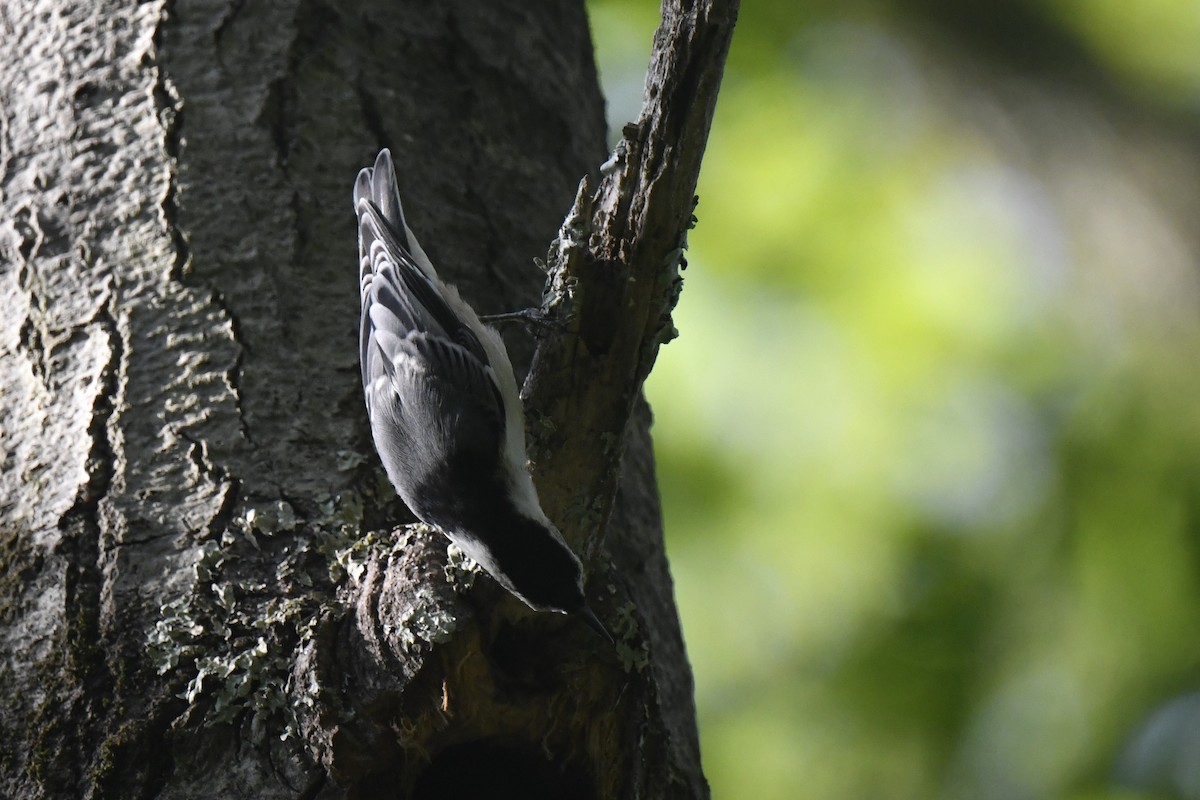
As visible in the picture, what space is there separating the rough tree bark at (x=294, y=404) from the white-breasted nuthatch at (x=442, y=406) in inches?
2.1

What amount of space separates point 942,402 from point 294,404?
2.35 m

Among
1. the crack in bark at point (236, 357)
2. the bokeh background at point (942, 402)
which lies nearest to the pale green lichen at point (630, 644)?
the crack in bark at point (236, 357)

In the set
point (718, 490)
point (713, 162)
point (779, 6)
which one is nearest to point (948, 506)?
point (718, 490)

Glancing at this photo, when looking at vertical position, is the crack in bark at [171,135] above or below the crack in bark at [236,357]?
above

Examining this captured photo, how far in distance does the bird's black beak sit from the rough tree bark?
0.02 metres

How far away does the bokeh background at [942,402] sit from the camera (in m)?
2.99

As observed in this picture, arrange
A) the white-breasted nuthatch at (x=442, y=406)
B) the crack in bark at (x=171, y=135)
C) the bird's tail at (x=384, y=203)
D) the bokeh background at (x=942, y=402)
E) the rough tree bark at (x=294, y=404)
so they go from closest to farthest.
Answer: the rough tree bark at (x=294, y=404) < the white-breasted nuthatch at (x=442, y=406) < the crack in bark at (x=171, y=135) < the bird's tail at (x=384, y=203) < the bokeh background at (x=942, y=402)

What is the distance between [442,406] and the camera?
2549 millimetres

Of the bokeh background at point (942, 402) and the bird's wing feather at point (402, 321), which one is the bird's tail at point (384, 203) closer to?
the bird's wing feather at point (402, 321)

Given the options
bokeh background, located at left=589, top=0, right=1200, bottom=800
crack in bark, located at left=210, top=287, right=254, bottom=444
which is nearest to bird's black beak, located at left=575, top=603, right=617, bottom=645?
crack in bark, located at left=210, top=287, right=254, bottom=444

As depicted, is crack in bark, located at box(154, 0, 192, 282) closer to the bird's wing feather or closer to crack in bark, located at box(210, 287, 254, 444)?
crack in bark, located at box(210, 287, 254, 444)

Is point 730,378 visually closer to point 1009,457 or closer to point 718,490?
point 718,490

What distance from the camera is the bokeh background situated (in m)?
2.99

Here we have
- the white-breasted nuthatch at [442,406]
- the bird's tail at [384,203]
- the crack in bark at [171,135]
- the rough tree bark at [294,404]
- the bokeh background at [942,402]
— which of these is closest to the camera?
the rough tree bark at [294,404]
